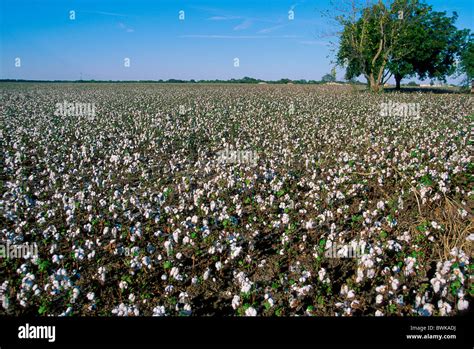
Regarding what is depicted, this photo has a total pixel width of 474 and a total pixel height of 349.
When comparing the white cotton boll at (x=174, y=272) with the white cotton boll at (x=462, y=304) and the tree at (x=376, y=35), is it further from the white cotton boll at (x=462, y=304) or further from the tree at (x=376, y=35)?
the tree at (x=376, y=35)

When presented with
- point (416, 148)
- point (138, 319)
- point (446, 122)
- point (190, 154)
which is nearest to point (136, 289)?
point (138, 319)

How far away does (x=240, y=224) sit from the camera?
675 cm

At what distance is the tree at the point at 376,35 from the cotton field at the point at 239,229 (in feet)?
98.0

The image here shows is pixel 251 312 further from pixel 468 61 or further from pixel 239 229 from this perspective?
pixel 468 61

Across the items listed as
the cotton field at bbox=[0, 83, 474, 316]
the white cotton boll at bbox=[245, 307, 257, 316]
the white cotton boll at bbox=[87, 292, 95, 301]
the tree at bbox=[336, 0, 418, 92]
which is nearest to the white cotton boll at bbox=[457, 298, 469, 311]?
the cotton field at bbox=[0, 83, 474, 316]

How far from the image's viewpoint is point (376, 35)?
41.2 meters

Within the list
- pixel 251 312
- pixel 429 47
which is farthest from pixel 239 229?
pixel 429 47

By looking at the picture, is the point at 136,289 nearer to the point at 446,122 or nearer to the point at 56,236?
the point at 56,236

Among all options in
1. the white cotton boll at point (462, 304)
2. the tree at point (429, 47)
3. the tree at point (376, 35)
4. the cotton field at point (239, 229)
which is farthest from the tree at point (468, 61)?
the white cotton boll at point (462, 304)

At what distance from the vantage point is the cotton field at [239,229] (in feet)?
15.0

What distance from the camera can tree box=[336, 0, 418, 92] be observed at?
3775cm

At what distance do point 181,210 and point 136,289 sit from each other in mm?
2468

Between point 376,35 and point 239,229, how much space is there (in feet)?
140

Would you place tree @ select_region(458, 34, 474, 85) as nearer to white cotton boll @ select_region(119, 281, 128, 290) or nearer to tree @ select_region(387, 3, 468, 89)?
tree @ select_region(387, 3, 468, 89)
